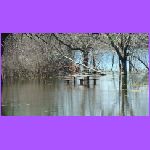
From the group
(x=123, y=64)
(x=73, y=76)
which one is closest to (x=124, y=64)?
(x=123, y=64)

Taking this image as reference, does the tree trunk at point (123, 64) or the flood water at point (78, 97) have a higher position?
the tree trunk at point (123, 64)

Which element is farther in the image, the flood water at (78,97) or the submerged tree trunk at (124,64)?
the submerged tree trunk at (124,64)

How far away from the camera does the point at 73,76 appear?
5691 mm

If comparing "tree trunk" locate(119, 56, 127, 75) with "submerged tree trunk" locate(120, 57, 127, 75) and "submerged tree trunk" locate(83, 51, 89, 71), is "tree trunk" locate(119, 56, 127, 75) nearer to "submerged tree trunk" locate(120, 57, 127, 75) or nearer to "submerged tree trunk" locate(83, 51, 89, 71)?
"submerged tree trunk" locate(120, 57, 127, 75)

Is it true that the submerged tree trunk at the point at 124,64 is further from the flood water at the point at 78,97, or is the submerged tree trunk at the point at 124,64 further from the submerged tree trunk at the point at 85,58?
the submerged tree trunk at the point at 85,58

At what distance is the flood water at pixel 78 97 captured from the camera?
539cm

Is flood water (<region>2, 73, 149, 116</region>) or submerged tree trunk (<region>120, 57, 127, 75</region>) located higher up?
submerged tree trunk (<region>120, 57, 127, 75</region>)

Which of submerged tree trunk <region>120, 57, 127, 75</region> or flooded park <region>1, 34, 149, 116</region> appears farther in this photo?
submerged tree trunk <region>120, 57, 127, 75</region>

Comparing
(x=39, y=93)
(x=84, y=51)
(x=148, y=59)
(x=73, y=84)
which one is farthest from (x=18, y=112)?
(x=148, y=59)

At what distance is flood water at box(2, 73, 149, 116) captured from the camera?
539 cm

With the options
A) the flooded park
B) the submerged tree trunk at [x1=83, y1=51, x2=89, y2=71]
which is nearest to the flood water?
the flooded park

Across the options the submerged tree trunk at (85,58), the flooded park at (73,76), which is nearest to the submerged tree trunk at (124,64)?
the flooded park at (73,76)

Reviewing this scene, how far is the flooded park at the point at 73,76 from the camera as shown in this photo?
5.43 meters

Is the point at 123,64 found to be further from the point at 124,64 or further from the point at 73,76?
the point at 73,76
